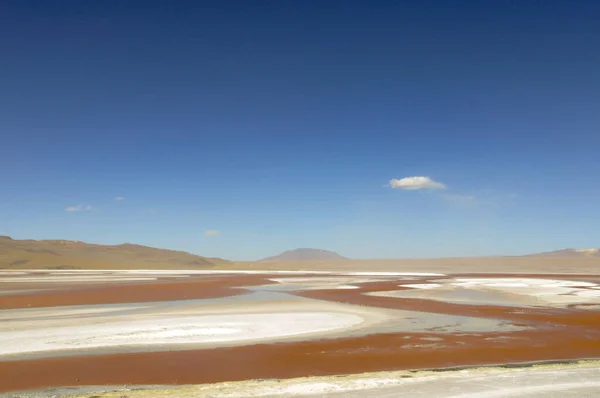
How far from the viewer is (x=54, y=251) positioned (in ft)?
477

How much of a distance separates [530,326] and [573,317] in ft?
14.3

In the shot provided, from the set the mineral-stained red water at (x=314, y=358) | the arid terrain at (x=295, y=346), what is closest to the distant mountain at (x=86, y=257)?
the arid terrain at (x=295, y=346)

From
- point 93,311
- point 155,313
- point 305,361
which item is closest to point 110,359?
point 305,361

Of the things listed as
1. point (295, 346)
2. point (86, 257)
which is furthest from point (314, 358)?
point (86, 257)

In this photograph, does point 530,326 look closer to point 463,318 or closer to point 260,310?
point 463,318

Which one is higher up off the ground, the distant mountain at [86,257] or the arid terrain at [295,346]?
the distant mountain at [86,257]

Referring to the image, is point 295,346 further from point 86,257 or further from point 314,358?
point 86,257

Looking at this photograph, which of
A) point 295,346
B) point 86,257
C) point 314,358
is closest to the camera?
point 314,358

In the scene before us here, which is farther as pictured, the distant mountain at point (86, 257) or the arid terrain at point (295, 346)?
the distant mountain at point (86, 257)

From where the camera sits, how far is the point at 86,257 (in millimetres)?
146875

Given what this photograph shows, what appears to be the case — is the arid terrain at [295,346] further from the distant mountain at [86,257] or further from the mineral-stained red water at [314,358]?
the distant mountain at [86,257]

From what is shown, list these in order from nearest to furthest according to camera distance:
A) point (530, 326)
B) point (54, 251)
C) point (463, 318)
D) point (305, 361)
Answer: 1. point (305, 361)
2. point (530, 326)
3. point (463, 318)
4. point (54, 251)

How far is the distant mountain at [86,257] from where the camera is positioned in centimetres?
10788

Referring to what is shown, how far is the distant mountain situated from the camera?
354ft
